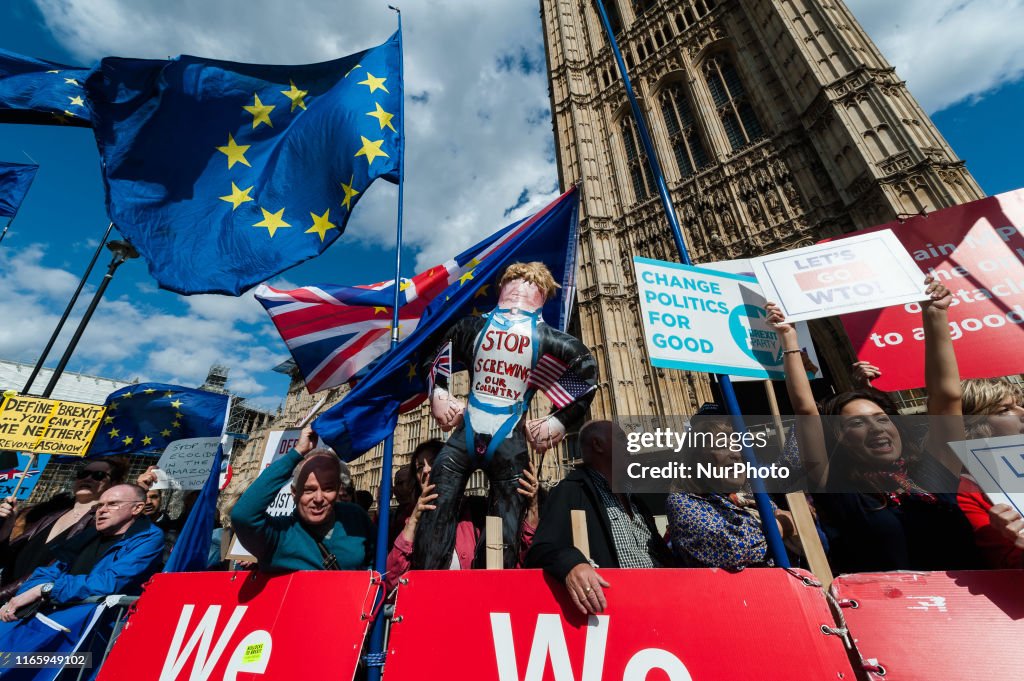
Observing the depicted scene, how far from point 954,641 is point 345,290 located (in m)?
4.94

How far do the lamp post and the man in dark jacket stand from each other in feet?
28.3

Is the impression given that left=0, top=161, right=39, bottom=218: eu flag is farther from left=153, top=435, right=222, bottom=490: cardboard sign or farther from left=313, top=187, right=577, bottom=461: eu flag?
left=313, top=187, right=577, bottom=461: eu flag

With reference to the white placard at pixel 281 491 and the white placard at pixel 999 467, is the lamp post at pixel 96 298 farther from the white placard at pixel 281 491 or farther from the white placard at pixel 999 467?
the white placard at pixel 999 467

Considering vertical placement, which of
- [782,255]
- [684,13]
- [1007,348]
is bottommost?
[1007,348]

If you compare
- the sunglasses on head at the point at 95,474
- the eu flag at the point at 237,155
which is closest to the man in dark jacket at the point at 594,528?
the eu flag at the point at 237,155

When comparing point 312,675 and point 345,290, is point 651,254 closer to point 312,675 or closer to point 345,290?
point 345,290

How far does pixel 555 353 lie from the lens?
2.91 meters

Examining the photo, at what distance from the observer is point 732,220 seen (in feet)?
55.7

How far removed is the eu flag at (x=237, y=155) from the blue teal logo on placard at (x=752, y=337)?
10.8 ft

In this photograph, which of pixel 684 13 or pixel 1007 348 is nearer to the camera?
pixel 1007 348

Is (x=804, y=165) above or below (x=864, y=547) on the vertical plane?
above

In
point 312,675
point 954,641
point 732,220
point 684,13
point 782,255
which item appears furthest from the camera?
point 684,13

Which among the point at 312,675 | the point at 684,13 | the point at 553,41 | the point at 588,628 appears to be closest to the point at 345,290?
the point at 312,675

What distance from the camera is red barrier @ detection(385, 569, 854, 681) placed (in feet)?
4.82
